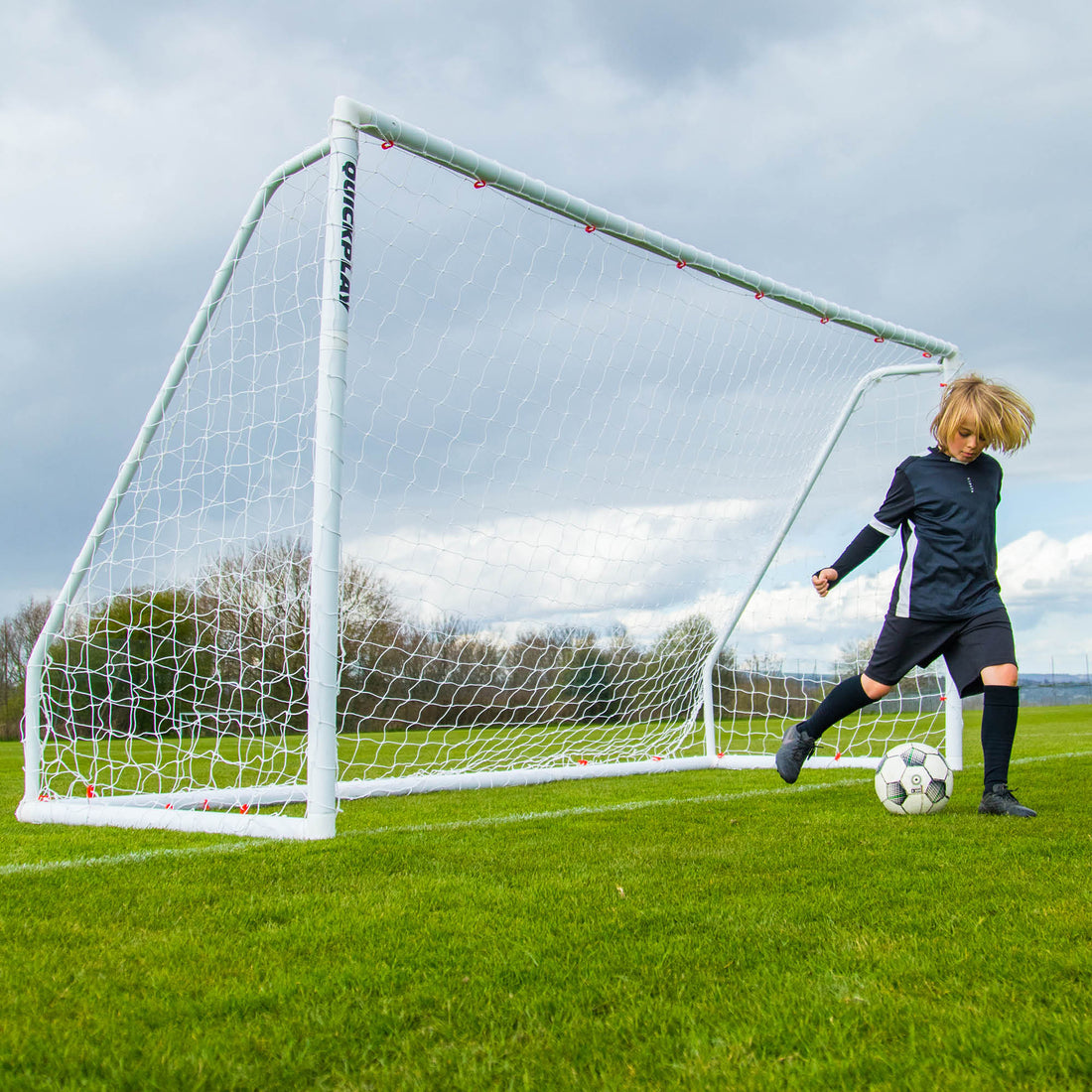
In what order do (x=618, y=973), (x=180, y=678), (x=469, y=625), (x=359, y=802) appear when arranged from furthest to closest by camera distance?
(x=180, y=678), (x=469, y=625), (x=359, y=802), (x=618, y=973)

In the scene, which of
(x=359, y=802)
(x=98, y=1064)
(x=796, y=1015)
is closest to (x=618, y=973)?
(x=796, y=1015)

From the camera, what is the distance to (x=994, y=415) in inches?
169

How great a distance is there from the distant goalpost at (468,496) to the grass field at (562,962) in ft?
3.79

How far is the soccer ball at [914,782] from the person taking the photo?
433 centimetres

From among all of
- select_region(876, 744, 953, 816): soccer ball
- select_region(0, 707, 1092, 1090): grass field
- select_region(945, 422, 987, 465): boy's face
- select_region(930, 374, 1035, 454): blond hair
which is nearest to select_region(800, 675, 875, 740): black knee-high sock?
select_region(876, 744, 953, 816): soccer ball

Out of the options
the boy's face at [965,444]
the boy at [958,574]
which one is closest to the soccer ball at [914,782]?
the boy at [958,574]

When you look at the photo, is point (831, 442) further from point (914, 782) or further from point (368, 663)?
point (368, 663)

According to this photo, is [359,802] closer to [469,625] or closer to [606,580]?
[469,625]

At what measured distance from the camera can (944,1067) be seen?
156 cm

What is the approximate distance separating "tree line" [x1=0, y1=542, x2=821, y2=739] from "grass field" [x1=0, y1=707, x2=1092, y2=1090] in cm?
189

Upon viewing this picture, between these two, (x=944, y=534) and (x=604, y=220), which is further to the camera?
(x=604, y=220)

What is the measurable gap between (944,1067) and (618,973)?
0.69 metres

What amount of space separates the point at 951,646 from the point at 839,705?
1.91 feet

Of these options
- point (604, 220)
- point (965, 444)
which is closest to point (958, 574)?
point (965, 444)
